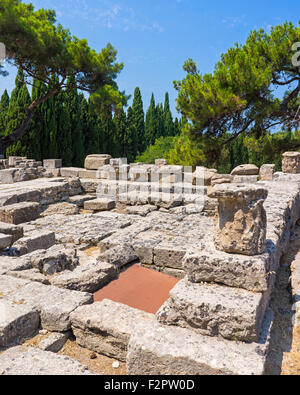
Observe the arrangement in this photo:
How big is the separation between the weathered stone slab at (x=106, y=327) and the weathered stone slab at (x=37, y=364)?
0.38 m

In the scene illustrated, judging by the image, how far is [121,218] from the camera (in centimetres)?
659

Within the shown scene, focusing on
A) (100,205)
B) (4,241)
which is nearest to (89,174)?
(100,205)

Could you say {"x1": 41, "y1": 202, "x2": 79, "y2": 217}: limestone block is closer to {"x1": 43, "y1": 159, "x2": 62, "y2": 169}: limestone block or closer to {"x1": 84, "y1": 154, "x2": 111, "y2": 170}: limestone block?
{"x1": 84, "y1": 154, "x2": 111, "y2": 170}: limestone block

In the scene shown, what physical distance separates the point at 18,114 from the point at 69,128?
3459 millimetres

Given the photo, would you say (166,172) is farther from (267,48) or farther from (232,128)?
(267,48)

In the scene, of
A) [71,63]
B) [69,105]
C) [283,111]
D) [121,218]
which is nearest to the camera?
[121,218]

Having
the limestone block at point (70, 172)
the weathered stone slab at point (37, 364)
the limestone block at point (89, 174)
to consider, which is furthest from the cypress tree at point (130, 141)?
the weathered stone slab at point (37, 364)

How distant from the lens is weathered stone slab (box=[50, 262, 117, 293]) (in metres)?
3.47

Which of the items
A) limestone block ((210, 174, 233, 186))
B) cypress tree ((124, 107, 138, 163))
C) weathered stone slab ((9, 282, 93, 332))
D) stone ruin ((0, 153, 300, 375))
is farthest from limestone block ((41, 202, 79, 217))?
cypress tree ((124, 107, 138, 163))

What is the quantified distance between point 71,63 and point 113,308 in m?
15.5

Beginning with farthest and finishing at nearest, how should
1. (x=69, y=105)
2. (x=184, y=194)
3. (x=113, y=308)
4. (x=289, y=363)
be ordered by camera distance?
(x=69, y=105) → (x=184, y=194) → (x=113, y=308) → (x=289, y=363)

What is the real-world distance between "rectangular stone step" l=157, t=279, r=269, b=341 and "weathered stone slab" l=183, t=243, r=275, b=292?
6cm

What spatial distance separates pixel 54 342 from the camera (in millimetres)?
2658
